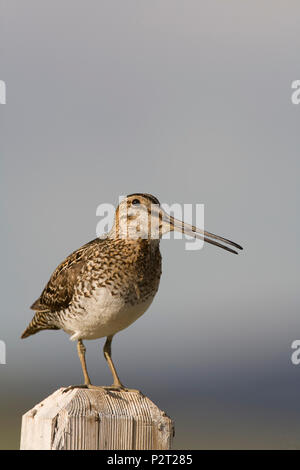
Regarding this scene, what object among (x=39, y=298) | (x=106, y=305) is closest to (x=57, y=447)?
(x=106, y=305)

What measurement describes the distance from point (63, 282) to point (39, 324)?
66 centimetres

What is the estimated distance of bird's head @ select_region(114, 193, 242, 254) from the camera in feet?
17.7

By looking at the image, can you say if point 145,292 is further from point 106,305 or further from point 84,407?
point 84,407

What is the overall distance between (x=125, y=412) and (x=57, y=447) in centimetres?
35

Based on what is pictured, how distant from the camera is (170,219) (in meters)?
5.50

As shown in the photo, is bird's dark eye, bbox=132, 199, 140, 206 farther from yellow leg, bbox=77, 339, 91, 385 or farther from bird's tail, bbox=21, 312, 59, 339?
bird's tail, bbox=21, 312, 59, 339

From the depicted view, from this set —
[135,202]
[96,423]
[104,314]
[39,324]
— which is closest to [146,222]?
[135,202]

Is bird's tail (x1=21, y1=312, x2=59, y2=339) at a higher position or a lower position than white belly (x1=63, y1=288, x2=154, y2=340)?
lower

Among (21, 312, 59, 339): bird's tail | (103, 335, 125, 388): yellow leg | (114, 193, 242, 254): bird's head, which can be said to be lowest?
(103, 335, 125, 388): yellow leg

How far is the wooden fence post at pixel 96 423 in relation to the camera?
3.35 m

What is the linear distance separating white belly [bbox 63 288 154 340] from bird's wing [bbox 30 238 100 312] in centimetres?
30

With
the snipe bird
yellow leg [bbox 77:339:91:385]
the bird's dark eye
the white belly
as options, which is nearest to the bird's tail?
the snipe bird

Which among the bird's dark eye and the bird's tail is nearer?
the bird's dark eye
